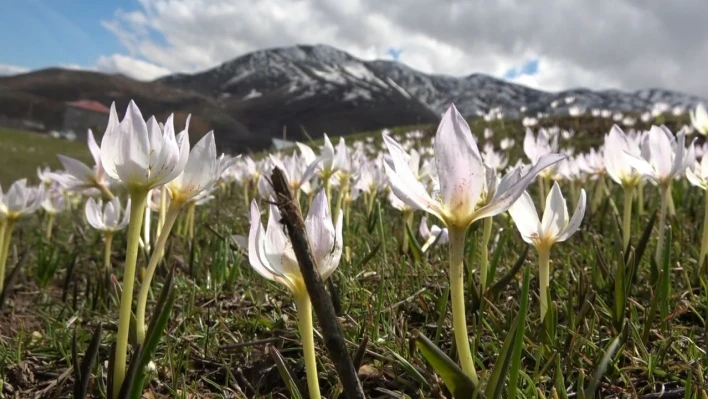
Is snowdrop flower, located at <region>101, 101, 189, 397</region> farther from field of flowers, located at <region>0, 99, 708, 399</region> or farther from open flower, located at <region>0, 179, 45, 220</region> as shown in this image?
open flower, located at <region>0, 179, 45, 220</region>

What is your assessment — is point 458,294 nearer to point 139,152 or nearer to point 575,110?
point 139,152

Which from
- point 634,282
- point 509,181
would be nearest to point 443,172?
point 509,181

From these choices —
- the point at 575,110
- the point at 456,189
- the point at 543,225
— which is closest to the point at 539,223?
the point at 543,225

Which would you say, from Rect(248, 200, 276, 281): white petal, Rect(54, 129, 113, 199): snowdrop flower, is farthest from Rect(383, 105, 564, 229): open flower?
Rect(54, 129, 113, 199): snowdrop flower

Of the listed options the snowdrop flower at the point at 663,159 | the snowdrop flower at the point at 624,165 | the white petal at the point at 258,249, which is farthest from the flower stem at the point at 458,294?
the snowdrop flower at the point at 624,165

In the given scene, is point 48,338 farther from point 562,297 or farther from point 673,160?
point 673,160

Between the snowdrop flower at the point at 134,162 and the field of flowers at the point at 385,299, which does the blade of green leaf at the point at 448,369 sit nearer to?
the field of flowers at the point at 385,299
